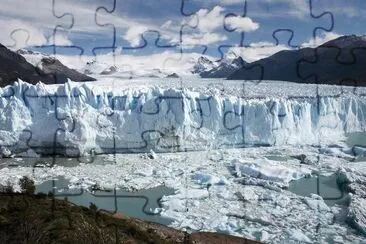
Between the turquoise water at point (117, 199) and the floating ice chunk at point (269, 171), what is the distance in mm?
2913

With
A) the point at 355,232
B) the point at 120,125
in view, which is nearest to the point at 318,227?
the point at 355,232

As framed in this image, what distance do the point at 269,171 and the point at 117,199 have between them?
481 cm

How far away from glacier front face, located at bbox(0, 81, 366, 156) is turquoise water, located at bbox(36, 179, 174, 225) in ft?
14.4

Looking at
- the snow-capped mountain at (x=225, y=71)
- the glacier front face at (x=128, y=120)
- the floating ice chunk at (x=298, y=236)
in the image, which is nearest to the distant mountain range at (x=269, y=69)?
the glacier front face at (x=128, y=120)

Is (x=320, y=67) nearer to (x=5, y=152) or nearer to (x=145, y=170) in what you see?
(x=145, y=170)

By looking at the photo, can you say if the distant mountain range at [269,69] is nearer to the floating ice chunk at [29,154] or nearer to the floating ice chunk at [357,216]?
the floating ice chunk at [29,154]

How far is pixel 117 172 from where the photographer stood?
609 inches

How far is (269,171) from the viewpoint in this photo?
599 inches

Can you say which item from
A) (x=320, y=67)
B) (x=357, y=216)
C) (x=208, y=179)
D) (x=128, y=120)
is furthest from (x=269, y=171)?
(x=320, y=67)

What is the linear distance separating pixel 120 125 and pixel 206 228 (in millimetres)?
8578

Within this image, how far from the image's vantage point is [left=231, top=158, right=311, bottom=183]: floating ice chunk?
48.9 feet

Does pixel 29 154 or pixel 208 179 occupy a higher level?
pixel 29 154

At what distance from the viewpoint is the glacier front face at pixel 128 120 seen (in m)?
18.3

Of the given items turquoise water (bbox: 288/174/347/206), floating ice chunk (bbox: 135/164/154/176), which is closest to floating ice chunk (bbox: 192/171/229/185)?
floating ice chunk (bbox: 135/164/154/176)
